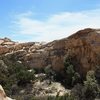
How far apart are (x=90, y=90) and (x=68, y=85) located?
6.64 m

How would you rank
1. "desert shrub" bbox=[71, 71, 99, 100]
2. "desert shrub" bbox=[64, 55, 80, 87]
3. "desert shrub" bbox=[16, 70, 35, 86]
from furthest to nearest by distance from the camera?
"desert shrub" bbox=[16, 70, 35, 86], "desert shrub" bbox=[64, 55, 80, 87], "desert shrub" bbox=[71, 71, 99, 100]

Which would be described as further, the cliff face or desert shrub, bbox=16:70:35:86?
the cliff face

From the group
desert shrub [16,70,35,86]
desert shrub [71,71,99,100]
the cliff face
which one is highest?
the cliff face

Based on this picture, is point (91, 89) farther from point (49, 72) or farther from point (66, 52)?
point (66, 52)

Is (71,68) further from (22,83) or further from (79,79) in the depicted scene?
(22,83)

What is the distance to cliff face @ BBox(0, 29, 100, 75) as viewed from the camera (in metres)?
45.7

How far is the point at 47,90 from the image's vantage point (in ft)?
A: 137

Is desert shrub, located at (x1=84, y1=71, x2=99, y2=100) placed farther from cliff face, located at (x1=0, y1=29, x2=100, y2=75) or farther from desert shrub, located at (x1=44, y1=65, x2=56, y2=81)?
desert shrub, located at (x1=44, y1=65, x2=56, y2=81)

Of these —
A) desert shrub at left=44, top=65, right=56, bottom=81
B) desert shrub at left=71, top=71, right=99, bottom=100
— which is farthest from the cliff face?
desert shrub at left=71, top=71, right=99, bottom=100

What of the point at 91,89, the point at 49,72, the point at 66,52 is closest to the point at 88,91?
the point at 91,89

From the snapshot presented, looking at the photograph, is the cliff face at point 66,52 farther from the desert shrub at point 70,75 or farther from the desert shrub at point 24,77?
the desert shrub at point 24,77

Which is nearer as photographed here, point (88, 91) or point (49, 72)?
point (88, 91)

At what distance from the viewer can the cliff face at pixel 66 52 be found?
4569 centimetres

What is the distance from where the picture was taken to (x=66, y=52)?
161 feet
